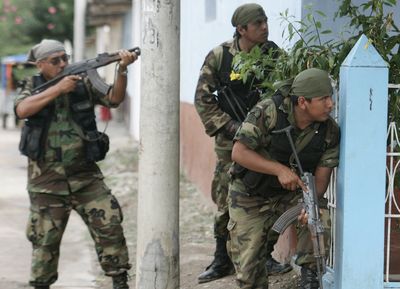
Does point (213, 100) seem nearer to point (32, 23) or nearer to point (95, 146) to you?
point (95, 146)

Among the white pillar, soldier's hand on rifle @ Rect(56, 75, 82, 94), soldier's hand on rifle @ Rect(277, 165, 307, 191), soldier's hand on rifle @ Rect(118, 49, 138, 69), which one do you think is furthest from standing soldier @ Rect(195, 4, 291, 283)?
the white pillar

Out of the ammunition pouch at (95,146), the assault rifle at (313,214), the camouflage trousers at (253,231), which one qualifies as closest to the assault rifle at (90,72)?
the ammunition pouch at (95,146)

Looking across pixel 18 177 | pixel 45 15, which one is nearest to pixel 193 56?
pixel 18 177

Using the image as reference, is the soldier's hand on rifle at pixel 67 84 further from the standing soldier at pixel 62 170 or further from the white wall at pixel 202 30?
the white wall at pixel 202 30

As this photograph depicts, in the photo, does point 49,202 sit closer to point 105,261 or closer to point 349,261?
point 105,261

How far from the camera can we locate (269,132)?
4328 millimetres

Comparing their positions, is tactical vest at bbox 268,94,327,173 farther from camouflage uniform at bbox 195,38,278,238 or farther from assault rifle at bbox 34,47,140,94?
assault rifle at bbox 34,47,140,94

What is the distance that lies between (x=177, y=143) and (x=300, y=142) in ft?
2.61

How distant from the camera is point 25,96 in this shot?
5492mm

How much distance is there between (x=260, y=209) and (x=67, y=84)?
1558mm

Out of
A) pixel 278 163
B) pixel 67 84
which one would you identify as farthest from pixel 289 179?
pixel 67 84

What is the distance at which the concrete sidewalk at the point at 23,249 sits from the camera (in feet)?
21.8

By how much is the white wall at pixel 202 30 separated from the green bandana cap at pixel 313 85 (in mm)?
1636

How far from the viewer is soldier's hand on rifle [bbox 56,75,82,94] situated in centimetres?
535
